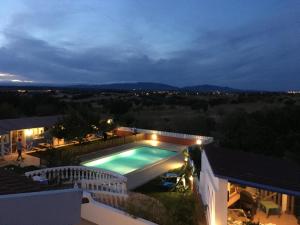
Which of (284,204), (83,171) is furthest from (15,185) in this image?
(284,204)

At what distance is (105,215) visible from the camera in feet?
26.2

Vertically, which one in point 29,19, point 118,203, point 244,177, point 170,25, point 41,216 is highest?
point 170,25

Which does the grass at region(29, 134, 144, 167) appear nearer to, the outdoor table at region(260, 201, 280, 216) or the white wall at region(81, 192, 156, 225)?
the white wall at region(81, 192, 156, 225)

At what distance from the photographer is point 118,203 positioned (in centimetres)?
939

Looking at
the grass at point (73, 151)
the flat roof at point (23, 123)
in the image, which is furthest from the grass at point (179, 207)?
the flat roof at point (23, 123)

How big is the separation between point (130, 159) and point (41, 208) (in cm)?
1510

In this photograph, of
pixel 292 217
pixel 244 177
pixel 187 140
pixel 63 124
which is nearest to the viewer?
pixel 244 177

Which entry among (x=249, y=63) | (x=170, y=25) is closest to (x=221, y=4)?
(x=170, y=25)

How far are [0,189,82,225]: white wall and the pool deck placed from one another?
8355 mm

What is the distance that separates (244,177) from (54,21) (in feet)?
73.0

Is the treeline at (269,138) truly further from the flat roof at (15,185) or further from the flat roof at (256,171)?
the flat roof at (15,185)

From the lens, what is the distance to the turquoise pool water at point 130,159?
1636cm

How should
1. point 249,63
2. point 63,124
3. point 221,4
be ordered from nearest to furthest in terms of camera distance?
point 63,124 → point 221,4 → point 249,63

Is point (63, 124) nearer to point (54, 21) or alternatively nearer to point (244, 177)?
point (54, 21)
